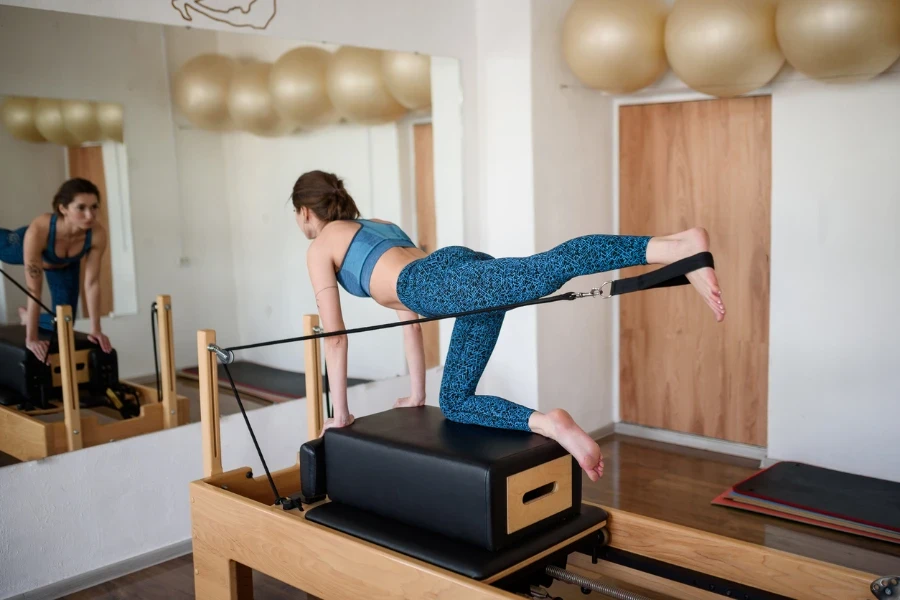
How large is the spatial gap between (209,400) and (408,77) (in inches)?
73.9

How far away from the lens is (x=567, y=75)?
4.11 metres

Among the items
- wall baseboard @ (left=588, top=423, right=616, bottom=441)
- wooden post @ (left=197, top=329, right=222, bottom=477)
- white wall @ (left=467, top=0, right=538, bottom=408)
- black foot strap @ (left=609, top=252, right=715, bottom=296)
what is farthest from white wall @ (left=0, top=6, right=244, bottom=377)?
wall baseboard @ (left=588, top=423, right=616, bottom=441)

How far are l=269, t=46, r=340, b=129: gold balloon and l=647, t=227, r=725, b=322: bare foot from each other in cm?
200


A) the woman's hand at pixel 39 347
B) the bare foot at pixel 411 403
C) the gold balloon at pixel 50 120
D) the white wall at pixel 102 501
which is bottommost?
the white wall at pixel 102 501

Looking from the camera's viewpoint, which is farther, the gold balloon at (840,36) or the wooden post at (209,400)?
the gold balloon at (840,36)

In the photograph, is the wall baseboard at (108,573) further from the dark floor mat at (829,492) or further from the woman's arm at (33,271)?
the dark floor mat at (829,492)

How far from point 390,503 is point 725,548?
2.83ft

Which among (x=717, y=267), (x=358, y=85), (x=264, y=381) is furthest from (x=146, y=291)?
(x=717, y=267)

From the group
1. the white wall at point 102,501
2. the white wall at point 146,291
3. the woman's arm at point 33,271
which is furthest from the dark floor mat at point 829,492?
the woman's arm at point 33,271

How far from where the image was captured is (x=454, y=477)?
208 cm

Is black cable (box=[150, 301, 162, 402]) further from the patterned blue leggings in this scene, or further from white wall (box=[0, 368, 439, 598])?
the patterned blue leggings

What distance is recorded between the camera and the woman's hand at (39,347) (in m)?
2.88

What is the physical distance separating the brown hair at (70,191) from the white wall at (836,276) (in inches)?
111

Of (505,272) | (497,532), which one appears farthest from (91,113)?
(497,532)
